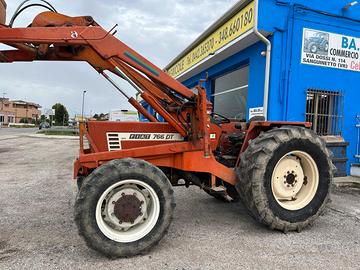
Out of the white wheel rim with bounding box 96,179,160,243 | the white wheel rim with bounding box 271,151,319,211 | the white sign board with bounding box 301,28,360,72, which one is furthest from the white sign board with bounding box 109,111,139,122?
the white wheel rim with bounding box 96,179,160,243

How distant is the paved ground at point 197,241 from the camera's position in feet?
11.9

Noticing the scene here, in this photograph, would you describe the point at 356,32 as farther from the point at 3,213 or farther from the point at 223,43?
the point at 3,213

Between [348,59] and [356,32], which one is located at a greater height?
[356,32]

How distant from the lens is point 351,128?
366 inches

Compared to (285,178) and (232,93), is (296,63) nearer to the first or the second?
(232,93)

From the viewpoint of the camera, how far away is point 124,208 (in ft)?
12.6

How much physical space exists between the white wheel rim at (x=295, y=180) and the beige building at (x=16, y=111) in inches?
4375

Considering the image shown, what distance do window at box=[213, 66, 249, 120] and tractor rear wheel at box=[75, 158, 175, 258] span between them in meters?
6.81

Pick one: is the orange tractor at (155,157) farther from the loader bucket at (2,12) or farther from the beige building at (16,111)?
the beige building at (16,111)

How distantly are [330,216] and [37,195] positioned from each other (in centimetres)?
542

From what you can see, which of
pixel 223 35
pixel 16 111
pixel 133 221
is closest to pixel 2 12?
pixel 133 221

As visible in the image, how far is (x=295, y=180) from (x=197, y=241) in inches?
65.0

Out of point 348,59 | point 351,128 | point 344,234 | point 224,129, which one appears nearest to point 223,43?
point 348,59

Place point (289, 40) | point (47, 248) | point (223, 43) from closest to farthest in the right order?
point (47, 248) → point (289, 40) → point (223, 43)
